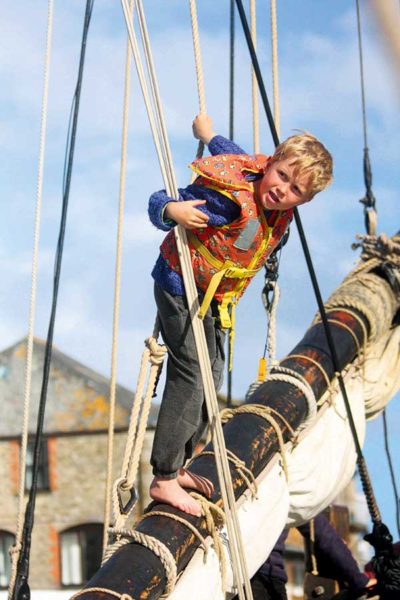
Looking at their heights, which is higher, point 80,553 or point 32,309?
point 80,553

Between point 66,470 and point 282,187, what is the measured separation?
1800 cm

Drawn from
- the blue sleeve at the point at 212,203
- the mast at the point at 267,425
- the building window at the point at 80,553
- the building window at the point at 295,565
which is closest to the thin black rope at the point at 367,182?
the mast at the point at 267,425

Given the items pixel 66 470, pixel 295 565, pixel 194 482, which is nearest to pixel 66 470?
pixel 66 470

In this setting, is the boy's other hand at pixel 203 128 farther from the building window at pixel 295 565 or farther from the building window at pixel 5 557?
the building window at pixel 5 557

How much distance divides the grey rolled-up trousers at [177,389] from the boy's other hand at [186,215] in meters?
0.21

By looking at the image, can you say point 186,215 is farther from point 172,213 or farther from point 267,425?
point 267,425

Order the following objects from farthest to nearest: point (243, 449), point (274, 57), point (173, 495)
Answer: point (274, 57) < point (243, 449) < point (173, 495)

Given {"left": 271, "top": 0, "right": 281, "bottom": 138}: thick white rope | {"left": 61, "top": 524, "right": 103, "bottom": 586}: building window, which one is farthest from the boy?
{"left": 61, "top": 524, "right": 103, "bottom": 586}: building window

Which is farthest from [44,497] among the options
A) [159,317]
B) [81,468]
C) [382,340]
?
[159,317]

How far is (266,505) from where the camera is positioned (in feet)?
Answer: 10.9

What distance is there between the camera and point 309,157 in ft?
8.54

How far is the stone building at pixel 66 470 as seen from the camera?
1991 centimetres

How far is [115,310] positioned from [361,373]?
0.94 m

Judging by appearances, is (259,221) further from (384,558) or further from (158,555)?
(384,558)
